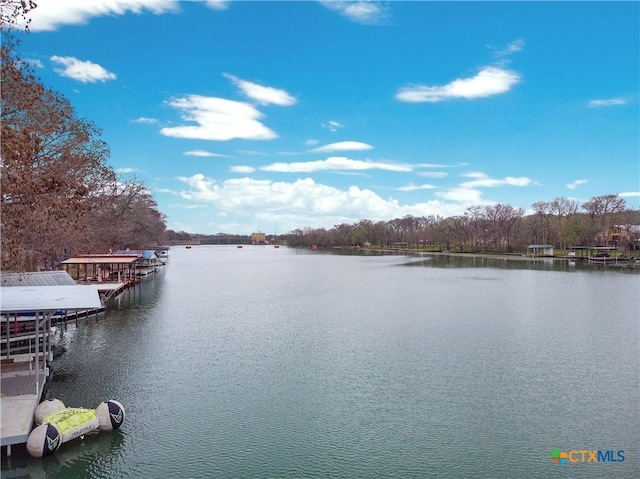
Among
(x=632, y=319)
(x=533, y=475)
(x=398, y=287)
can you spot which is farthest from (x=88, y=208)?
(x=398, y=287)

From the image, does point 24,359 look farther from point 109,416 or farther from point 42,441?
point 42,441

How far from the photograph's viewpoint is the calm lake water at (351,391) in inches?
400

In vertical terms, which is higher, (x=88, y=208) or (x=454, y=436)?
(x=88, y=208)

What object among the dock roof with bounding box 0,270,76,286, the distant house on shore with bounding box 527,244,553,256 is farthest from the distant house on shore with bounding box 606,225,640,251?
the dock roof with bounding box 0,270,76,286

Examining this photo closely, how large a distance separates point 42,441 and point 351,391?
7.65 m

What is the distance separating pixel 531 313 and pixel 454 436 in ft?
56.8

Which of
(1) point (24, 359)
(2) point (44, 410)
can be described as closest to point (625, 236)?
(1) point (24, 359)

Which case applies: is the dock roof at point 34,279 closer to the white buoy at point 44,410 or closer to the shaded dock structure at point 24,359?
the shaded dock structure at point 24,359

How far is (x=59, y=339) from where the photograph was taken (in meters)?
19.8

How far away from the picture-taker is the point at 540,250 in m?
86.9

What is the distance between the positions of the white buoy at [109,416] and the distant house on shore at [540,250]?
8032 cm

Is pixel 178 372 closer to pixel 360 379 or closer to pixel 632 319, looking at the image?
pixel 360 379

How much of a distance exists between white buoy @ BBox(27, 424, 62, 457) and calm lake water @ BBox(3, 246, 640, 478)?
199 millimetres

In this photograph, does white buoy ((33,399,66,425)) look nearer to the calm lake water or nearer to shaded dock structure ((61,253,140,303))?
the calm lake water
